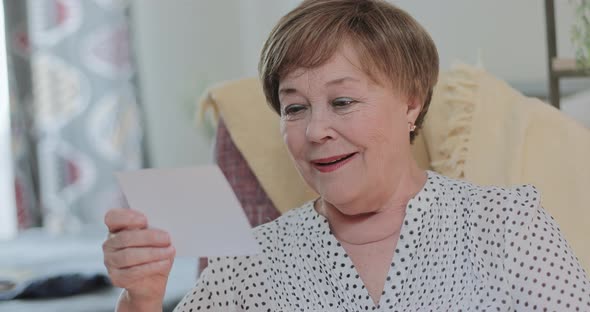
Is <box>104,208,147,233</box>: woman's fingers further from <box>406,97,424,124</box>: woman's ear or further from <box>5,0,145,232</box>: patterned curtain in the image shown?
<box>5,0,145,232</box>: patterned curtain

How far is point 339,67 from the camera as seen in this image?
118cm

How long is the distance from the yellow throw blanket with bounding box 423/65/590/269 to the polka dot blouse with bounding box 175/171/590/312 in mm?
262

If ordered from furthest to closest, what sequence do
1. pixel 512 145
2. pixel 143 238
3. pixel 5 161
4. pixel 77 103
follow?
pixel 77 103 < pixel 5 161 < pixel 512 145 < pixel 143 238

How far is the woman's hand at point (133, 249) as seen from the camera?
99 centimetres

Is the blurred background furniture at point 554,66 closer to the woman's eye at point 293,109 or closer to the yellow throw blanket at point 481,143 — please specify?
the yellow throw blanket at point 481,143

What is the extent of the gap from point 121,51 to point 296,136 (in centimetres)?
247

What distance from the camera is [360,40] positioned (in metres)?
1.19

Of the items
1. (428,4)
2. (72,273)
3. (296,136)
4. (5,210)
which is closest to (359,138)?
(296,136)

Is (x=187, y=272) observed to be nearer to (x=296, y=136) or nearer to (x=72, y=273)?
(x=72, y=273)

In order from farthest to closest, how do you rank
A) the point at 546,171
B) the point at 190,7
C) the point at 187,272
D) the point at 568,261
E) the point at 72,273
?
the point at 190,7 → the point at 187,272 → the point at 72,273 → the point at 546,171 → the point at 568,261

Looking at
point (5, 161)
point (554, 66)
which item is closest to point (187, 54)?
point (5, 161)

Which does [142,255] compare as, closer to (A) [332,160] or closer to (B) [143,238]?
(B) [143,238]

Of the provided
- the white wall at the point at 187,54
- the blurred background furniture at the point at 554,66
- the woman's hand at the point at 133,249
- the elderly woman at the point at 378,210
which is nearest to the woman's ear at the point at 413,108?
the elderly woman at the point at 378,210

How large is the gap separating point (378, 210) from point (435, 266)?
0.44 feet
